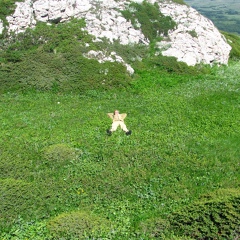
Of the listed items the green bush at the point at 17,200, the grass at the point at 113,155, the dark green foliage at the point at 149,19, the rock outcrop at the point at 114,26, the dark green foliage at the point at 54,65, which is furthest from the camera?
the dark green foliage at the point at 149,19

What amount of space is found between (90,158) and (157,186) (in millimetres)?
3302

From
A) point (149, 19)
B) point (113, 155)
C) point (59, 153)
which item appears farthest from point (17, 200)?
point (149, 19)

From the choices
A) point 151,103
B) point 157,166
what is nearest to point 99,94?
point 151,103

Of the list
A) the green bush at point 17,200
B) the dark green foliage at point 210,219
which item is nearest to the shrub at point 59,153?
the green bush at point 17,200

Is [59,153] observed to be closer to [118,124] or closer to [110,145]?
[110,145]

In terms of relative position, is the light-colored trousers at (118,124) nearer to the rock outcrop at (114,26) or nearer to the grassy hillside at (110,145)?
the grassy hillside at (110,145)

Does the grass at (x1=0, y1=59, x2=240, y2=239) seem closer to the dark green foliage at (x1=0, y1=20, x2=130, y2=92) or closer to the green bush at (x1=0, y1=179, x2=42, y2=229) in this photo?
the green bush at (x1=0, y1=179, x2=42, y2=229)

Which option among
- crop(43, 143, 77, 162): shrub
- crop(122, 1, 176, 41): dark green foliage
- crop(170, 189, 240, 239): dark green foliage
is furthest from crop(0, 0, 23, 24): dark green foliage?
crop(170, 189, 240, 239): dark green foliage

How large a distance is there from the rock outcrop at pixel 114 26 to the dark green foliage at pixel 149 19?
56cm

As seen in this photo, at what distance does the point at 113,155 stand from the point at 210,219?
210 inches

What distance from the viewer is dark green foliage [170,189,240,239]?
335 inches

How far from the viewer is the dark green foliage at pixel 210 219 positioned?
335 inches

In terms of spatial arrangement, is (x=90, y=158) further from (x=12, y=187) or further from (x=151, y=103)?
(x=151, y=103)

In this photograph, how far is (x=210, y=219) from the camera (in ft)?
28.9
